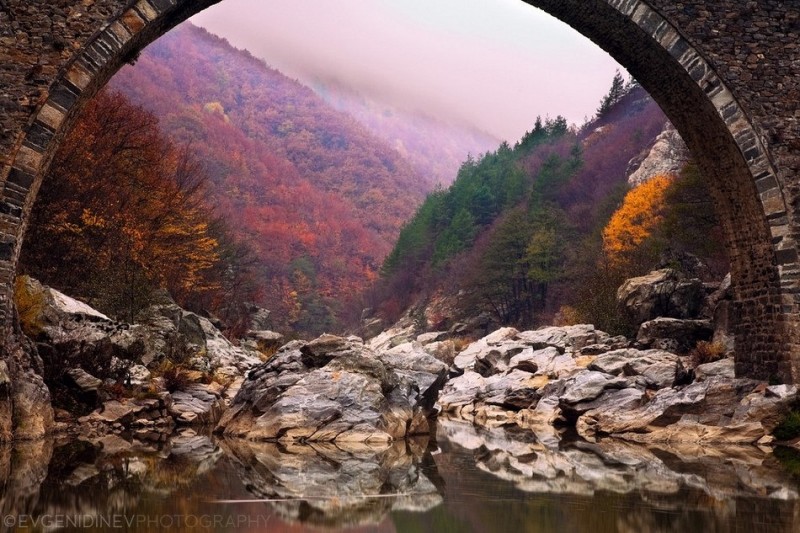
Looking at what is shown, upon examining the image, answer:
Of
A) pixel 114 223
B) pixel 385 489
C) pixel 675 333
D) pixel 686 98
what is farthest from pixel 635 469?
pixel 114 223

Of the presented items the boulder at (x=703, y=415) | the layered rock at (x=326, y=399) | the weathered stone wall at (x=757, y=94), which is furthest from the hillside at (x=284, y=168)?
the boulder at (x=703, y=415)

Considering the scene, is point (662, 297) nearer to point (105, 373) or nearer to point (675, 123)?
point (675, 123)

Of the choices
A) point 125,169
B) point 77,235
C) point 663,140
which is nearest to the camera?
point 77,235

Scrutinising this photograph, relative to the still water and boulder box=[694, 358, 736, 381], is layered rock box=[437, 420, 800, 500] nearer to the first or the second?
the still water

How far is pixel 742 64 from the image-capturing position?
12.0 m

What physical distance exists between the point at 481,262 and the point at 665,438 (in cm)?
3795

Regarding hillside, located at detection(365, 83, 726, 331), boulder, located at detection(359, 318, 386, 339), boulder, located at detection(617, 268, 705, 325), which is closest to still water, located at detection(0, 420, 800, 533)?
boulder, located at detection(617, 268, 705, 325)

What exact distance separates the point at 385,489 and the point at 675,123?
9.50 metres

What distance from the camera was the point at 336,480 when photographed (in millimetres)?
7098

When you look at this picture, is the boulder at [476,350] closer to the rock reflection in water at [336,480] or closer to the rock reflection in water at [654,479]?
the rock reflection in water at [654,479]

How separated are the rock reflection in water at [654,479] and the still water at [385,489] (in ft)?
0.06

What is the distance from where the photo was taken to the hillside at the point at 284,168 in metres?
68.0

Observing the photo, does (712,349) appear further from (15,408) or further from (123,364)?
(15,408)

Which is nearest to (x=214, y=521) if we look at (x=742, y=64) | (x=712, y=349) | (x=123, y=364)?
(x=123, y=364)
